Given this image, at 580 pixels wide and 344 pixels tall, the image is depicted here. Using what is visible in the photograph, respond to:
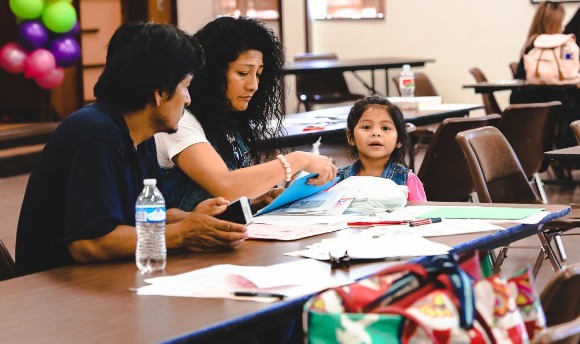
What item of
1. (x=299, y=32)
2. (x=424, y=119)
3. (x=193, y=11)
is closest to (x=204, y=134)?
(x=424, y=119)

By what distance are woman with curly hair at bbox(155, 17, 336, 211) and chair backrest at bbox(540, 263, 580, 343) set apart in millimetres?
1294

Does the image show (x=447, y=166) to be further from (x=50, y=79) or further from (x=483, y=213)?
(x=50, y=79)

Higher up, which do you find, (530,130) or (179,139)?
(179,139)

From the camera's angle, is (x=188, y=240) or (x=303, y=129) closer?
(x=188, y=240)

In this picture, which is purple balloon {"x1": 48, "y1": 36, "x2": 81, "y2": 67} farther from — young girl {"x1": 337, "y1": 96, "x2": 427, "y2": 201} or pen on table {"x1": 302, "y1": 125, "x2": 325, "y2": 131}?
young girl {"x1": 337, "y1": 96, "x2": 427, "y2": 201}

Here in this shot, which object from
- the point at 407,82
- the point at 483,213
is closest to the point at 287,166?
the point at 483,213

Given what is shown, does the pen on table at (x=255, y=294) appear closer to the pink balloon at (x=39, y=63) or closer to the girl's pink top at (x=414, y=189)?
the girl's pink top at (x=414, y=189)

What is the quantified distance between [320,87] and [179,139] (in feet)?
25.3

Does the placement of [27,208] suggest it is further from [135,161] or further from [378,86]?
[378,86]

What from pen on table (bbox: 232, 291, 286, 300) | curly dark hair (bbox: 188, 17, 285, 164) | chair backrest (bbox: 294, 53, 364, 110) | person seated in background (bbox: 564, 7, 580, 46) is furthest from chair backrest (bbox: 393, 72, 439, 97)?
pen on table (bbox: 232, 291, 286, 300)

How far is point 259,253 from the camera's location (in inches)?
95.1

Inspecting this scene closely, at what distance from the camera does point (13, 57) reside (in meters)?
8.97

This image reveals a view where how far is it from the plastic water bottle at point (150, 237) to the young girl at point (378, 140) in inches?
53.3

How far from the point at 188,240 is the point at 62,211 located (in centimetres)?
32
